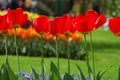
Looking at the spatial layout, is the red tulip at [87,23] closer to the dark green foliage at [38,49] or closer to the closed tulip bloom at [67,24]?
the closed tulip bloom at [67,24]

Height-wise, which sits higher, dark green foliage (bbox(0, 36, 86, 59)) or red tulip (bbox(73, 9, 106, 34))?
red tulip (bbox(73, 9, 106, 34))

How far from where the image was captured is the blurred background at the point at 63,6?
86.5ft

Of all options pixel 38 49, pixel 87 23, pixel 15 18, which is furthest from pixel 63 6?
pixel 87 23

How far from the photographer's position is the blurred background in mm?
26366

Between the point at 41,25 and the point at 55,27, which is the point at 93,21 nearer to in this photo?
the point at 55,27

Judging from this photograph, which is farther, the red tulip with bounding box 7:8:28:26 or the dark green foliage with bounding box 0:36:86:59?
the dark green foliage with bounding box 0:36:86:59

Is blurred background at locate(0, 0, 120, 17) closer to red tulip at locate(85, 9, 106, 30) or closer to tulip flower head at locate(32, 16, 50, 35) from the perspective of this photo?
tulip flower head at locate(32, 16, 50, 35)

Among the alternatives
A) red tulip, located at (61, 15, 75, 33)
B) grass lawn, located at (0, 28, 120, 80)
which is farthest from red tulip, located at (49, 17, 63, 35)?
grass lawn, located at (0, 28, 120, 80)

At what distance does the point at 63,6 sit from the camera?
3111cm

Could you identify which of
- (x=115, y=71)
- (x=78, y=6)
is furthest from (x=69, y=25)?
(x=78, y=6)

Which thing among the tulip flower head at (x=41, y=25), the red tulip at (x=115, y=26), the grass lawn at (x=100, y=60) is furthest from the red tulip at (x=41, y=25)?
the grass lawn at (x=100, y=60)

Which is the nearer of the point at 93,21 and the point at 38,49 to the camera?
the point at 93,21

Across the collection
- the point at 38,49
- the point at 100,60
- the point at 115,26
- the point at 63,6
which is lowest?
the point at 100,60

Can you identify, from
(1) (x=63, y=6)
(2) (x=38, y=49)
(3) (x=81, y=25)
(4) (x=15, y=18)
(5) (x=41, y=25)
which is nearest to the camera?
(3) (x=81, y=25)
